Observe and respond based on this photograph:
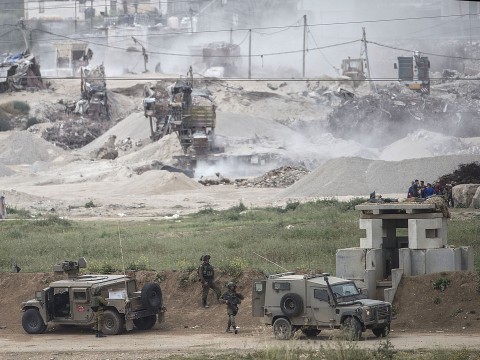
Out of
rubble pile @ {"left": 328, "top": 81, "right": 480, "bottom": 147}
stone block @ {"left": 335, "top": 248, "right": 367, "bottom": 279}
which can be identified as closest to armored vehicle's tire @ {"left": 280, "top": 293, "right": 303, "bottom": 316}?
stone block @ {"left": 335, "top": 248, "right": 367, "bottom": 279}

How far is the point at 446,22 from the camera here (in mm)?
143875

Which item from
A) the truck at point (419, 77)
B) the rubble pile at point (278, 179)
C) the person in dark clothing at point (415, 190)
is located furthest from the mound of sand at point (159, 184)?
the truck at point (419, 77)

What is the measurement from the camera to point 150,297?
80.6 feet

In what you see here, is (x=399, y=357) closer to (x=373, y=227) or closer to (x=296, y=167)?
(x=373, y=227)

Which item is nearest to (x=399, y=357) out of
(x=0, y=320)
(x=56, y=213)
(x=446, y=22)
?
(x=0, y=320)

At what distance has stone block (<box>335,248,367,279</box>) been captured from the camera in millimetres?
25312

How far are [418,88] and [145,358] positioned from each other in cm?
7465

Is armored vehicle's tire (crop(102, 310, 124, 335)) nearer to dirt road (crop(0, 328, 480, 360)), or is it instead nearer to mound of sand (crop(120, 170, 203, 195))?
dirt road (crop(0, 328, 480, 360))

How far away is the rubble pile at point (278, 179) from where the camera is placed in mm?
62750

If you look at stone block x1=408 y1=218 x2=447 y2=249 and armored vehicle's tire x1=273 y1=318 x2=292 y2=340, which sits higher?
stone block x1=408 y1=218 x2=447 y2=249

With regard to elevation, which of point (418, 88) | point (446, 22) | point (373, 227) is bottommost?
point (373, 227)

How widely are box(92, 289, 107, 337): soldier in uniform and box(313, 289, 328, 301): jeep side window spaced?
4316 mm

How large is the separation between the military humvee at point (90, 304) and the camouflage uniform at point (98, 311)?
0.12 meters

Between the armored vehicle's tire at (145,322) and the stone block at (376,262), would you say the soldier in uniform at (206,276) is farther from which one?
the stone block at (376,262)
